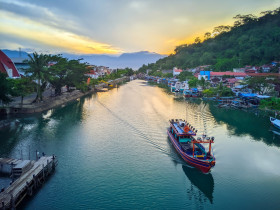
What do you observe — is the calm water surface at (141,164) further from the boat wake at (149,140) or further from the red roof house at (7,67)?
the red roof house at (7,67)

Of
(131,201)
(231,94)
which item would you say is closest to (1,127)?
(131,201)

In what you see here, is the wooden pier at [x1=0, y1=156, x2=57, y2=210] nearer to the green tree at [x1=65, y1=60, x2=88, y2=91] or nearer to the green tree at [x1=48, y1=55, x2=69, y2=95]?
the green tree at [x1=48, y1=55, x2=69, y2=95]

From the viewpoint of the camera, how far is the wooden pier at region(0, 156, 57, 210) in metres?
13.5

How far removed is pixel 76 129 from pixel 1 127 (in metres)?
10.3

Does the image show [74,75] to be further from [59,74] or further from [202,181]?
[202,181]

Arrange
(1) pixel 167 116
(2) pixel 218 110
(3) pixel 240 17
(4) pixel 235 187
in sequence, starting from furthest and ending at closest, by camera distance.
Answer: (3) pixel 240 17
(2) pixel 218 110
(1) pixel 167 116
(4) pixel 235 187

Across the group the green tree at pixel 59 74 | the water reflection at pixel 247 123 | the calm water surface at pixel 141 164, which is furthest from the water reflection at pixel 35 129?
the water reflection at pixel 247 123

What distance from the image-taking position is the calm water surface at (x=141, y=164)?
51.8 ft

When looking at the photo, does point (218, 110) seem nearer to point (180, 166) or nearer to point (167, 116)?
point (167, 116)

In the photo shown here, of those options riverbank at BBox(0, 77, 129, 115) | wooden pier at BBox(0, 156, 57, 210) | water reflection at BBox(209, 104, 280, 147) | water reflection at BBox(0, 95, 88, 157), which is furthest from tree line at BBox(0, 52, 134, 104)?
water reflection at BBox(209, 104, 280, 147)

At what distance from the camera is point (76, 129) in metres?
31.7

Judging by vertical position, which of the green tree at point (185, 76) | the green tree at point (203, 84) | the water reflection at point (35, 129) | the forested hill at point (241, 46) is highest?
the forested hill at point (241, 46)

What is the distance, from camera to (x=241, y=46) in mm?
108000

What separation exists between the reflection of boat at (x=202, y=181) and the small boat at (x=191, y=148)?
53cm
